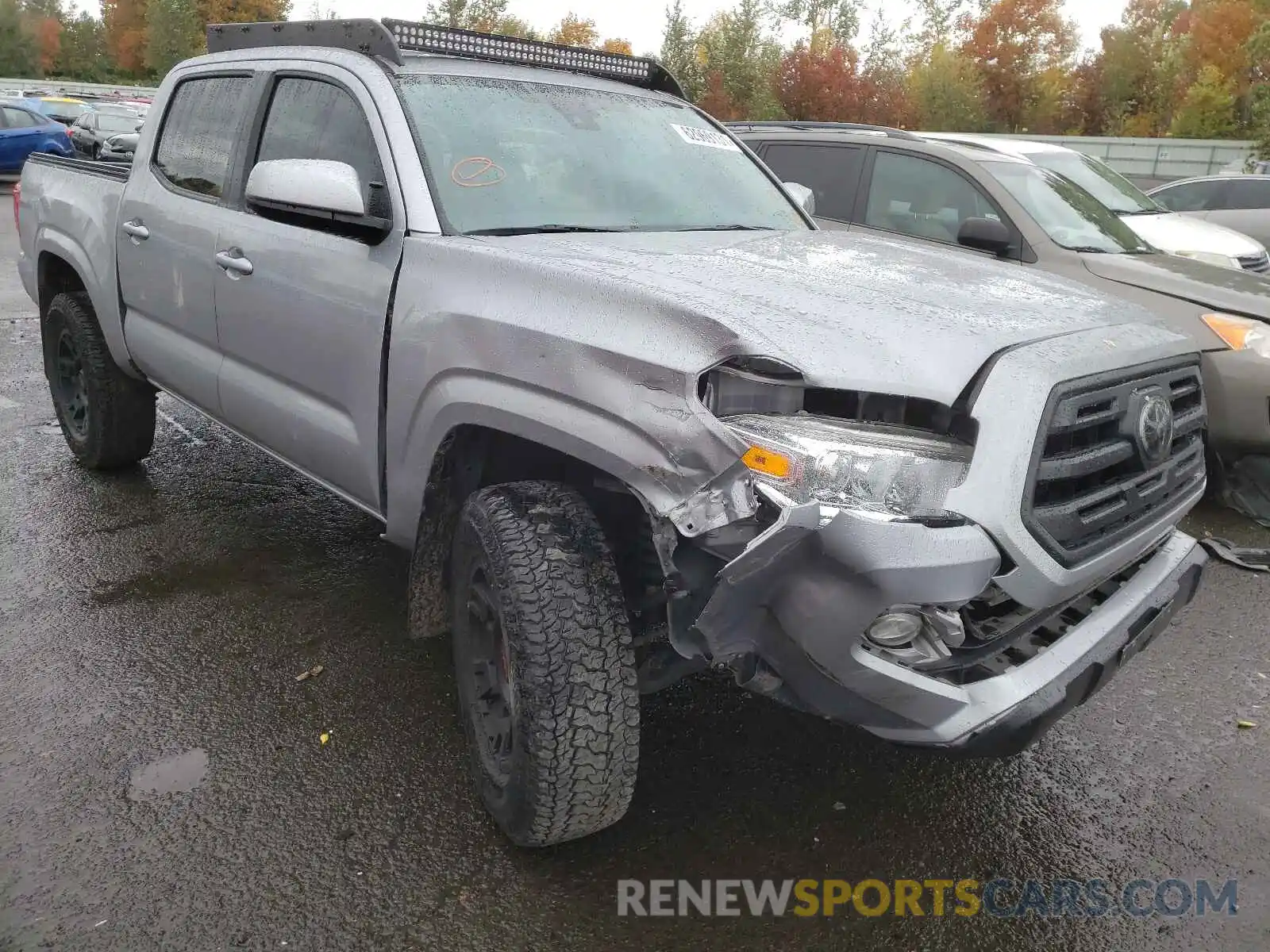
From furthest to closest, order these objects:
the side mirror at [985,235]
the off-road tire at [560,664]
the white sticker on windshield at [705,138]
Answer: the side mirror at [985,235] < the white sticker on windshield at [705,138] < the off-road tire at [560,664]

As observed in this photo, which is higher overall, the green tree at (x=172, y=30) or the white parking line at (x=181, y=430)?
the green tree at (x=172, y=30)

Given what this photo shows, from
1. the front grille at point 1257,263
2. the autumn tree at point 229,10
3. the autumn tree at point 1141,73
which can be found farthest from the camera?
the autumn tree at point 229,10

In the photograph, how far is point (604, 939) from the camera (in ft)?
7.52

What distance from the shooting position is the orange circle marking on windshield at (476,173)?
2.96m

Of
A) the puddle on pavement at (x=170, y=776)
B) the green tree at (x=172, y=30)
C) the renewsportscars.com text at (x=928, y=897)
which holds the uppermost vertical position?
the green tree at (x=172, y=30)

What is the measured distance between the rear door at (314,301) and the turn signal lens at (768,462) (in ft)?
4.23

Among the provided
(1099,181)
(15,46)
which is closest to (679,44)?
(1099,181)

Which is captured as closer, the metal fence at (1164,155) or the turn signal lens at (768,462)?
the turn signal lens at (768,462)

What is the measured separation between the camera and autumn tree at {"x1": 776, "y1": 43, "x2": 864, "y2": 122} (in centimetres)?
3822

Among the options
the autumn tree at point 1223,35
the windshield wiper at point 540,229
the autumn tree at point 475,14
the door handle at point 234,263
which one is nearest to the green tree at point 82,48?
the autumn tree at point 475,14

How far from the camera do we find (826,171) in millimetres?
6832

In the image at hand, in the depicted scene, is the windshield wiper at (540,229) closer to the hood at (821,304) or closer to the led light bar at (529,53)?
the hood at (821,304)

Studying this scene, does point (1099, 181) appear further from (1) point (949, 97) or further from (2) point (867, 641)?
(1) point (949, 97)

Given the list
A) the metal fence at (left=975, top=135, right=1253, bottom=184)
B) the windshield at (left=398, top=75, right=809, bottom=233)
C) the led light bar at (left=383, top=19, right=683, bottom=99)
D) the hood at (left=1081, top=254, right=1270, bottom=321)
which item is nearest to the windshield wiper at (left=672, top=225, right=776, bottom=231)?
the windshield at (left=398, top=75, right=809, bottom=233)
